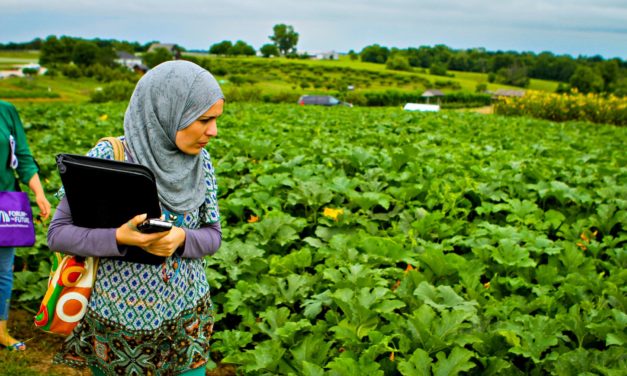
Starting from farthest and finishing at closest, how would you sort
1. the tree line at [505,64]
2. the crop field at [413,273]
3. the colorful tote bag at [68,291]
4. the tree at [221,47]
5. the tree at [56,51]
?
the tree at [221,47], the tree at [56,51], the tree line at [505,64], the crop field at [413,273], the colorful tote bag at [68,291]

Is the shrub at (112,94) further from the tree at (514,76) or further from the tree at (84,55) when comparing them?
the tree at (514,76)

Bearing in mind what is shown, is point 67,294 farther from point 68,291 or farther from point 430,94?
point 430,94

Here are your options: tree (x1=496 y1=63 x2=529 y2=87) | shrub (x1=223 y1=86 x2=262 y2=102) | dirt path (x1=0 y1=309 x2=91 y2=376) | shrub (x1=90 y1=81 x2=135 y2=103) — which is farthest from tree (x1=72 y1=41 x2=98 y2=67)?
dirt path (x1=0 y1=309 x2=91 y2=376)

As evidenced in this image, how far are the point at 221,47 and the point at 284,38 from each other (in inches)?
897

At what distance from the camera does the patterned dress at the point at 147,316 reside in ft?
7.02

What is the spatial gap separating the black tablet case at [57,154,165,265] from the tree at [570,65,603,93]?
90835 mm

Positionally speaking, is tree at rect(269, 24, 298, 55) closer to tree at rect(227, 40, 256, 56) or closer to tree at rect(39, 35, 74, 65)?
tree at rect(227, 40, 256, 56)

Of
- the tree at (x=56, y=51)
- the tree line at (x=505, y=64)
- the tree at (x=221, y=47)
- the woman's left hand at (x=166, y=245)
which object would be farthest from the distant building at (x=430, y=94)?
the tree at (x=56, y=51)

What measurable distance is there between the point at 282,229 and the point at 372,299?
167cm

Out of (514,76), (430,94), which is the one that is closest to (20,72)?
(430,94)

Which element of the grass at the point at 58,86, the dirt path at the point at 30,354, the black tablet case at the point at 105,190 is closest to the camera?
the black tablet case at the point at 105,190

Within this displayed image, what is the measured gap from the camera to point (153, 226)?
1.87 metres

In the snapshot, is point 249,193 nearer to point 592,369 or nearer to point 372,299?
point 372,299

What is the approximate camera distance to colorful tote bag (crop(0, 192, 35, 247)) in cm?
336
